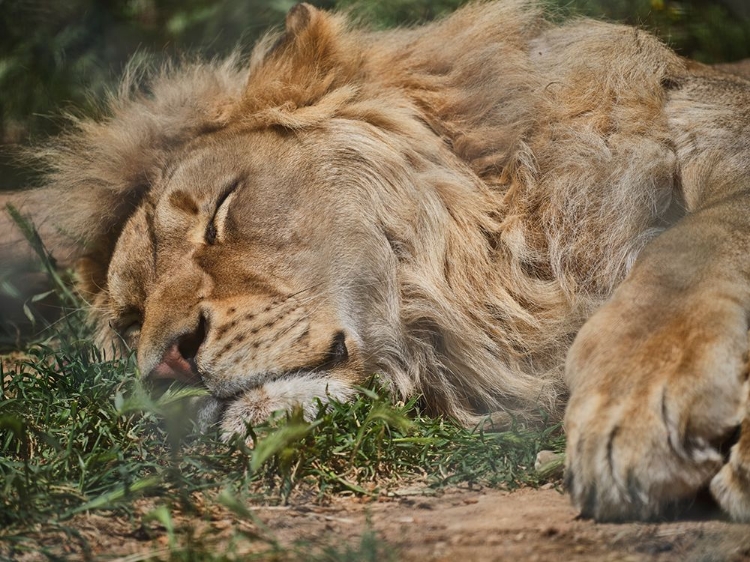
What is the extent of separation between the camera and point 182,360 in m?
2.94

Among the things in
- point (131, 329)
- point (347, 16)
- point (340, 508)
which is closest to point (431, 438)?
point (340, 508)

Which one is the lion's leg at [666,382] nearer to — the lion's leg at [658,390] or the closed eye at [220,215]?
the lion's leg at [658,390]

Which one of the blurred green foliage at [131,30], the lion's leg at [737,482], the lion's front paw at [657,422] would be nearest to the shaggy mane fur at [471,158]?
the lion's front paw at [657,422]

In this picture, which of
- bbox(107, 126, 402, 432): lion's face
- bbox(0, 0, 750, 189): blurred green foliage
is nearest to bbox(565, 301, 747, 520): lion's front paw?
bbox(107, 126, 402, 432): lion's face

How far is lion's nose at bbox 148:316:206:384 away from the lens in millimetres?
2930

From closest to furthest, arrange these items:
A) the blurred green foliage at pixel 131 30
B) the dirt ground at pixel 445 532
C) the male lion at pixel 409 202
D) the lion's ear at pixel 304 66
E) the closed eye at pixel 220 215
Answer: the dirt ground at pixel 445 532 → the male lion at pixel 409 202 → the closed eye at pixel 220 215 → the lion's ear at pixel 304 66 → the blurred green foliage at pixel 131 30

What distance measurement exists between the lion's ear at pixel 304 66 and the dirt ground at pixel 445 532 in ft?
5.38

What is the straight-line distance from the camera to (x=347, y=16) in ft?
12.2

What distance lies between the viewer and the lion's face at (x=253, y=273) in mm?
2891

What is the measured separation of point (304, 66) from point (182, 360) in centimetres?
125

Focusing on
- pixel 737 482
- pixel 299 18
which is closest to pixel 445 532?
pixel 737 482

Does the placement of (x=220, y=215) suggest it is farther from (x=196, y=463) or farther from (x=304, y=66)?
(x=196, y=463)

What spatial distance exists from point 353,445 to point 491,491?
0.44 metres

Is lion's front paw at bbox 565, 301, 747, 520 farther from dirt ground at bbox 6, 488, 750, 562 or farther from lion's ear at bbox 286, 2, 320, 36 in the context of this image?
lion's ear at bbox 286, 2, 320, 36
